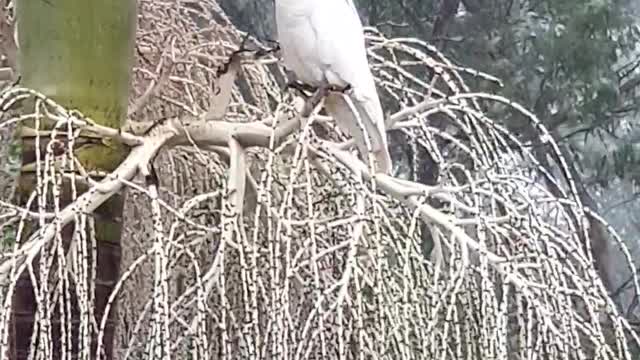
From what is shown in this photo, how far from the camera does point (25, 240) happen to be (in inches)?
57.4

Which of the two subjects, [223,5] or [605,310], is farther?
[223,5]

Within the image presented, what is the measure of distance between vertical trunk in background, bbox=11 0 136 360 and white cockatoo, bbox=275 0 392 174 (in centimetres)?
34

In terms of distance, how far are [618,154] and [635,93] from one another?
22 centimetres

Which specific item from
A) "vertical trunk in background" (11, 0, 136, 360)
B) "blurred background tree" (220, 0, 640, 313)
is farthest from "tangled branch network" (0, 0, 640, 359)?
"blurred background tree" (220, 0, 640, 313)

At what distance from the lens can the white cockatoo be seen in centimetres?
172

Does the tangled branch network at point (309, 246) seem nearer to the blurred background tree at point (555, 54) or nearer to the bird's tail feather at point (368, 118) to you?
the bird's tail feather at point (368, 118)

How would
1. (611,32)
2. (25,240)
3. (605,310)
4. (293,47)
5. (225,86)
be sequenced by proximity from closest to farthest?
1. (605,310)
2. (25,240)
3. (225,86)
4. (293,47)
5. (611,32)

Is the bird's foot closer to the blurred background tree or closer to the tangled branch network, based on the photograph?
the tangled branch network

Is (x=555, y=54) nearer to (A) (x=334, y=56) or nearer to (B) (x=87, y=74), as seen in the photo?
(A) (x=334, y=56)

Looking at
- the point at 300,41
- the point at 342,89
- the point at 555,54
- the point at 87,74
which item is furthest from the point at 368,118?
the point at 555,54

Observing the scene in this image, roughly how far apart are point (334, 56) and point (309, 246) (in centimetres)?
58

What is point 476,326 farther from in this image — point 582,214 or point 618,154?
point 618,154

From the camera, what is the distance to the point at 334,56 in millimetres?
1811

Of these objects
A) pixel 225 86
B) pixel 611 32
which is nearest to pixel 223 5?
pixel 611 32
